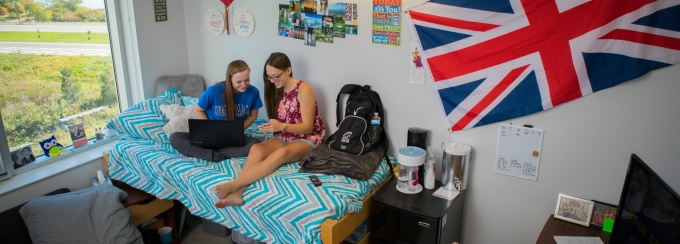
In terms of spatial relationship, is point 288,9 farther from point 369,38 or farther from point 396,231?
point 396,231

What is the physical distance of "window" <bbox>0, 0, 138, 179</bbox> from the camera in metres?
2.76

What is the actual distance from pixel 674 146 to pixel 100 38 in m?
3.53

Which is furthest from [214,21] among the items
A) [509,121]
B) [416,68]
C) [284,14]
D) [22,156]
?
[509,121]

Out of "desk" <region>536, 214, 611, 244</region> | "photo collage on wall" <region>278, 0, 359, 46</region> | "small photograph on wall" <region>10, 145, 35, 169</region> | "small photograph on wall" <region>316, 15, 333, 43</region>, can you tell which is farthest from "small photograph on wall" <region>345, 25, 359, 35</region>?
"small photograph on wall" <region>10, 145, 35, 169</region>

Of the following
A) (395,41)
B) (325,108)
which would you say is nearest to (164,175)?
(325,108)

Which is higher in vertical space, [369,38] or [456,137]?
[369,38]

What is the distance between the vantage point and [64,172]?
2.89 m

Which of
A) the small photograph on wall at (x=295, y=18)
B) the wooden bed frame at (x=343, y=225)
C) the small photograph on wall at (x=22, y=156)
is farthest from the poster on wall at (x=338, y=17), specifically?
the small photograph on wall at (x=22, y=156)

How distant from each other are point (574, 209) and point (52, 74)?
324 cm

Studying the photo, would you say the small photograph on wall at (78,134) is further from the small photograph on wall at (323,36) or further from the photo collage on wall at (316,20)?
the small photograph on wall at (323,36)

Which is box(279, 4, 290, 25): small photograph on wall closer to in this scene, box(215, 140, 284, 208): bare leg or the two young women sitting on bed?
the two young women sitting on bed

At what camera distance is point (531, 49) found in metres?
2.32

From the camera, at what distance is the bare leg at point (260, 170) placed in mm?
2422

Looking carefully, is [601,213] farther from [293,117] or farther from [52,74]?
[52,74]
